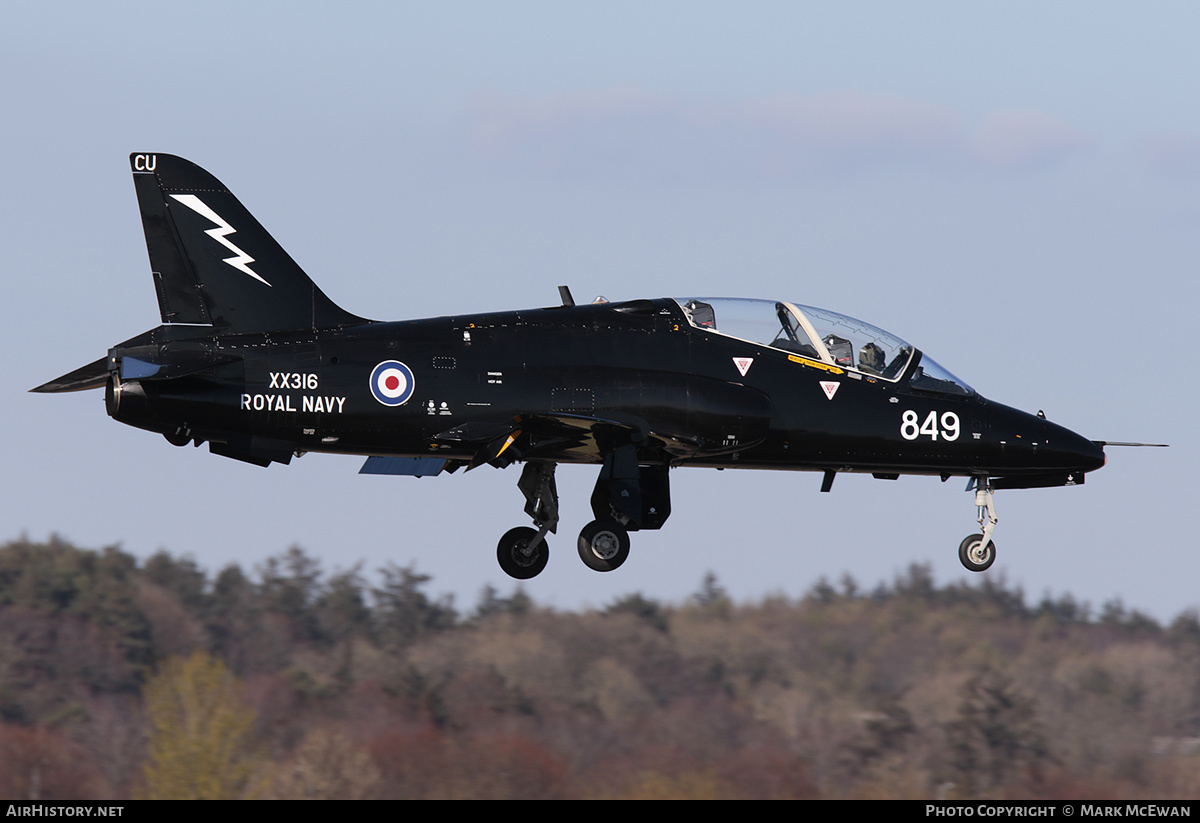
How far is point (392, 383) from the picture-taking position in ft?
71.6

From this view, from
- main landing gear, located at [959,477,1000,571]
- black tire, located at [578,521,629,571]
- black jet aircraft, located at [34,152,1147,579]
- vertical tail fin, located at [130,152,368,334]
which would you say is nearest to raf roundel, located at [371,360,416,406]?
black jet aircraft, located at [34,152,1147,579]

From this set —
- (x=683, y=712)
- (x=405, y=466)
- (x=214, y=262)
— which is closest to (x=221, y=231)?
(x=214, y=262)

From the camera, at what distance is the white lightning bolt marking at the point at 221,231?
22500 millimetres

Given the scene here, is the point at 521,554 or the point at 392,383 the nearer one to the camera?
the point at 392,383

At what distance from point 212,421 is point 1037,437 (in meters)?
12.8

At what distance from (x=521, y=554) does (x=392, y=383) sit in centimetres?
401

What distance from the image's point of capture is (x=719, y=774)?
32844 mm

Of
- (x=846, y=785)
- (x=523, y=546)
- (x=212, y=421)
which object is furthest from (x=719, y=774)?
(x=212, y=421)

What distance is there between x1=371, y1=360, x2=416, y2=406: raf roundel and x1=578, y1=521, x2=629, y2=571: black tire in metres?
3.38

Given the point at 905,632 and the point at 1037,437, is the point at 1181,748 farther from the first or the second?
the point at 1037,437

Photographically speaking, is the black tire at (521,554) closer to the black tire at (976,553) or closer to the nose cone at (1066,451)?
the black tire at (976,553)

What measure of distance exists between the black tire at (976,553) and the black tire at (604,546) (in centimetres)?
607

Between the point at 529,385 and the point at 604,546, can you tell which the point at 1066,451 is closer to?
the point at 604,546

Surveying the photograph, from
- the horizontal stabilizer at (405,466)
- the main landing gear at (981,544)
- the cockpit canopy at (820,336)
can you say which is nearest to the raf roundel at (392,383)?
the horizontal stabilizer at (405,466)
